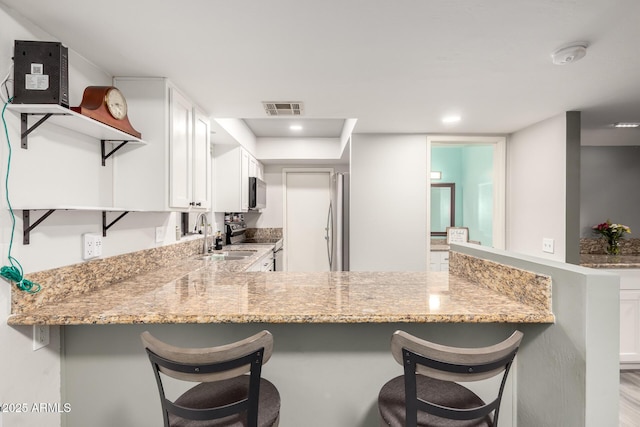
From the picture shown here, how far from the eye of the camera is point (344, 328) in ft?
4.65

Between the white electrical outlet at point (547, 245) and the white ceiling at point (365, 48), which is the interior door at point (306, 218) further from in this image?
the white electrical outlet at point (547, 245)

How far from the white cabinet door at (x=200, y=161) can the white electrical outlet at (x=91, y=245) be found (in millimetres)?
795

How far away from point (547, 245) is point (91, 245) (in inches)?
140

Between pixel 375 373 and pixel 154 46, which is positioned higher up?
pixel 154 46

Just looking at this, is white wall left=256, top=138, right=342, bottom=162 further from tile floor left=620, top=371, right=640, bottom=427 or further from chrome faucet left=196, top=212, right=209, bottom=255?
tile floor left=620, top=371, right=640, bottom=427

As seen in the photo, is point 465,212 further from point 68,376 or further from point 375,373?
point 68,376

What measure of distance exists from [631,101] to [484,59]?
169cm

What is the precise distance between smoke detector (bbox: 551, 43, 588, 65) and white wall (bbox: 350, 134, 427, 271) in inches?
70.8

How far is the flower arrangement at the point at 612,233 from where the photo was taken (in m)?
3.36

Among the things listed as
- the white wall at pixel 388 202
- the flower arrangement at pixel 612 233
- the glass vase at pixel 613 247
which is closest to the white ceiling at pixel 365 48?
the white wall at pixel 388 202

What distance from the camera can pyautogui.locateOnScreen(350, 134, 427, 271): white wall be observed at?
3.44 meters

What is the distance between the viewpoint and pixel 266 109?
2.53 meters

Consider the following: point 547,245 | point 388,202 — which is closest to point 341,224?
point 388,202

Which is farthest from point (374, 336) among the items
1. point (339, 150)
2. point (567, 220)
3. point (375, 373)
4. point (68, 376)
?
point (339, 150)
